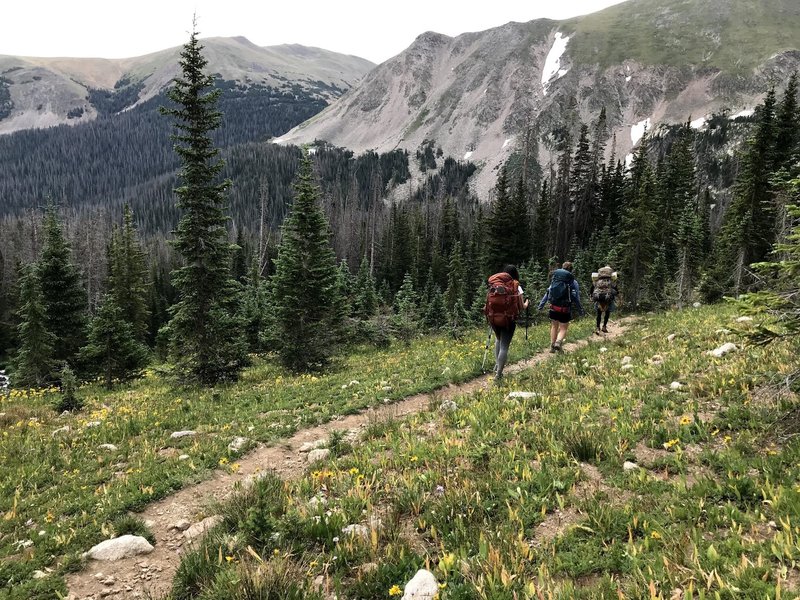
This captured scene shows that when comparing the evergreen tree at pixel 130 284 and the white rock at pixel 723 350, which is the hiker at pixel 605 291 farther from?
the evergreen tree at pixel 130 284

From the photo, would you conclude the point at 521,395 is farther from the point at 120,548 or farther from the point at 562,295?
the point at 120,548

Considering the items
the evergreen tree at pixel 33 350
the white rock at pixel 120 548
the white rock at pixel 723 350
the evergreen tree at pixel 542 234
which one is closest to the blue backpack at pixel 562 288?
the white rock at pixel 723 350

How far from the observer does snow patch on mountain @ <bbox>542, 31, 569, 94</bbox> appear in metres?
175

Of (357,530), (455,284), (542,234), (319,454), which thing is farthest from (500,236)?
(357,530)

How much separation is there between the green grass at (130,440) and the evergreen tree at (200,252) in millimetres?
1483

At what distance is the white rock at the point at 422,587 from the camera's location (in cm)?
366

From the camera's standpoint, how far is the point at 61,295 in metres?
29.1

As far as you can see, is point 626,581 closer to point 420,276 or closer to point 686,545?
point 686,545

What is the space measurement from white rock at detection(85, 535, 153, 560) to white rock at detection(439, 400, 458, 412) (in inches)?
219

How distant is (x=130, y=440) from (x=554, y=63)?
211m

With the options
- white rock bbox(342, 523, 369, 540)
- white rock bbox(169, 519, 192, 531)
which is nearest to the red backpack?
white rock bbox(342, 523, 369, 540)

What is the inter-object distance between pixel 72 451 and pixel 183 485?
3.63 meters

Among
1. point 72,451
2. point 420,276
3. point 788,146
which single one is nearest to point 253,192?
point 420,276

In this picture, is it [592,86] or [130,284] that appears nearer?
[130,284]
